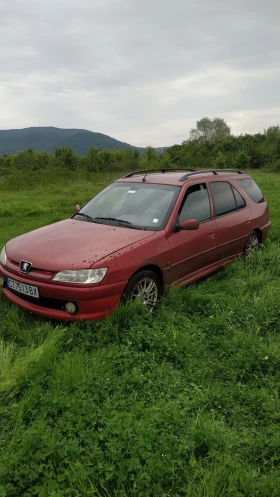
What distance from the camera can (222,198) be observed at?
5414mm

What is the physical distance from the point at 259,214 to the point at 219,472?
15.8 feet

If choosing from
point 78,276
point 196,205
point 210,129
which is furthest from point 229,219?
point 210,129

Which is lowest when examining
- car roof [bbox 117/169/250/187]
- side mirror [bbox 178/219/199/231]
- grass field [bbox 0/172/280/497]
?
grass field [bbox 0/172/280/497]

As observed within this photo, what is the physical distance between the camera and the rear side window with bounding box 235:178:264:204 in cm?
605

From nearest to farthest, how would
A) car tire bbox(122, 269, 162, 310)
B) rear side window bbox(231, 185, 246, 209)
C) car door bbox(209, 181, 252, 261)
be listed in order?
car tire bbox(122, 269, 162, 310)
car door bbox(209, 181, 252, 261)
rear side window bbox(231, 185, 246, 209)

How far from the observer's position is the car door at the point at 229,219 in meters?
5.20

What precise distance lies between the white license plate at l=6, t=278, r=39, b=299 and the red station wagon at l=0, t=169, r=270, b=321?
11mm

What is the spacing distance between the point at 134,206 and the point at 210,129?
289 ft

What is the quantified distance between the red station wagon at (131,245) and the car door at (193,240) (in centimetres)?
1

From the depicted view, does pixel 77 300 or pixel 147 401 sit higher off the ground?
pixel 77 300

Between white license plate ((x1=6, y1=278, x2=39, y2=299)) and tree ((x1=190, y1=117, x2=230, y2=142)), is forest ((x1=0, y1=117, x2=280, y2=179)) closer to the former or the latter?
tree ((x1=190, y1=117, x2=230, y2=142))

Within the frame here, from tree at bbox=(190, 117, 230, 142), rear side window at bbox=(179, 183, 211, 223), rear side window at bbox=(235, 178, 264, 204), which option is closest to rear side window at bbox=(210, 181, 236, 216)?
rear side window at bbox=(179, 183, 211, 223)

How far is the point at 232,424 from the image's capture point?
2549mm

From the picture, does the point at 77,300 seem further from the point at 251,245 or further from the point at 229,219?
the point at 251,245
